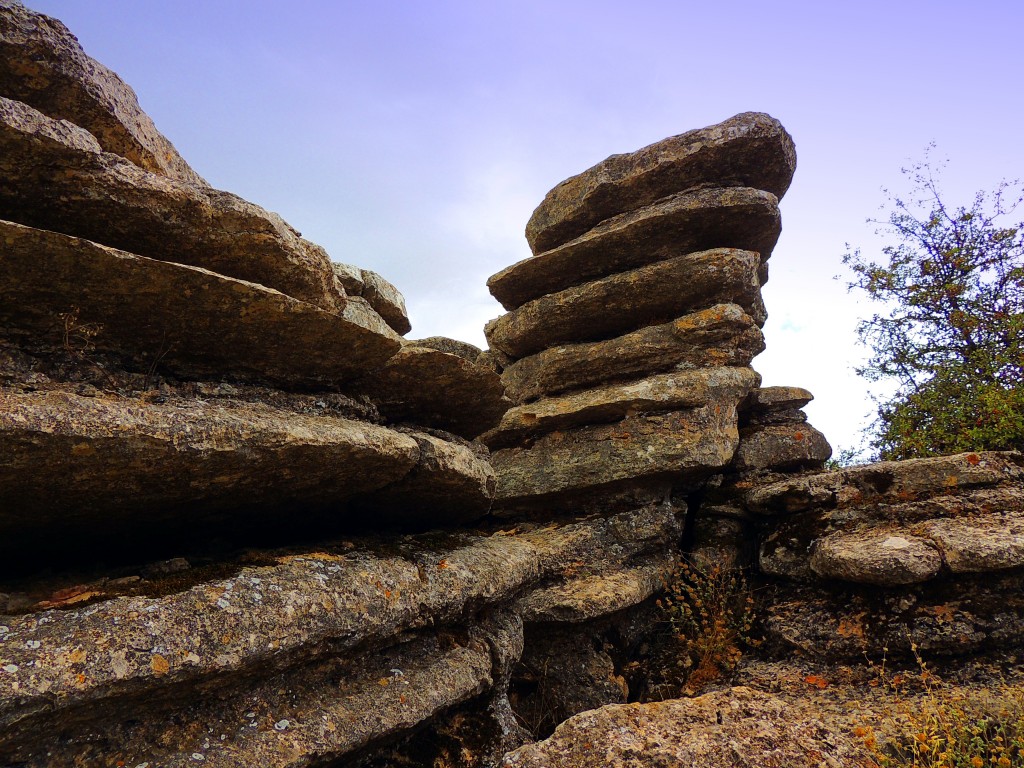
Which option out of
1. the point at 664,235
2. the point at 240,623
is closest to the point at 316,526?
the point at 240,623

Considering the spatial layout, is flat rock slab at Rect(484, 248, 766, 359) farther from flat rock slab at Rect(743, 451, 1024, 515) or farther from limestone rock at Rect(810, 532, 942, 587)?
limestone rock at Rect(810, 532, 942, 587)

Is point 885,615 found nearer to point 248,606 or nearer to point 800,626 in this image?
point 800,626

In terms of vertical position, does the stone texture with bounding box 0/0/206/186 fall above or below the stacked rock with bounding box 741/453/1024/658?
above

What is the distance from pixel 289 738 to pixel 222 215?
16.3 ft

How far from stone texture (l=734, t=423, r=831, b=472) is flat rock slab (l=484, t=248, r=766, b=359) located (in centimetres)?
290

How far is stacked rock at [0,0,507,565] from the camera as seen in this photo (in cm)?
494

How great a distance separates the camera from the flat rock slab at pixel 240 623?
421 cm

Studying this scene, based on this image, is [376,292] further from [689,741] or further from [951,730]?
[951,730]

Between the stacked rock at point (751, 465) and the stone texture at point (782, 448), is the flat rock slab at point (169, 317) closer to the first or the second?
the stacked rock at point (751, 465)

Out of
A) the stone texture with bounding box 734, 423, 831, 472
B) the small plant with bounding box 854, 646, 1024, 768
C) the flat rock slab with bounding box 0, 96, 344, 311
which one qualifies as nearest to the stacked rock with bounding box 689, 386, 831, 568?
the stone texture with bounding box 734, 423, 831, 472

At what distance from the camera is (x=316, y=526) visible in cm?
773

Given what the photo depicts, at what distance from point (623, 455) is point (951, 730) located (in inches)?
255

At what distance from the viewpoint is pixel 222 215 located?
6426 millimetres

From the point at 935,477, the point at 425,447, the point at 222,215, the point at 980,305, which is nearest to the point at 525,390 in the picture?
the point at 425,447
